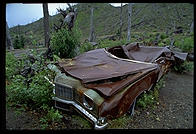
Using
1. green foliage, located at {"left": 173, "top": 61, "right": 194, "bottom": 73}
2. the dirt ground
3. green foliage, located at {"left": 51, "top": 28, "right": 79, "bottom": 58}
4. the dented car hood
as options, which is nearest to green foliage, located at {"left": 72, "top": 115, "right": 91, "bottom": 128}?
the dirt ground

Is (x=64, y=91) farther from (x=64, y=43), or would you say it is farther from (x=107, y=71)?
(x=64, y=43)

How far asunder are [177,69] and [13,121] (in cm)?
623

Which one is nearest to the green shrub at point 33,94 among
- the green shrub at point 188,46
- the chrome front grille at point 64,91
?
the chrome front grille at point 64,91

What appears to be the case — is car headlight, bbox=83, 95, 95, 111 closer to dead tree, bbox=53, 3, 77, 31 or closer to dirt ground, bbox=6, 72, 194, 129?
dirt ground, bbox=6, 72, 194, 129

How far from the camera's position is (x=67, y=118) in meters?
2.80

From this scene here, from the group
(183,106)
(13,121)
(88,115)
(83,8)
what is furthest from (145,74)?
(83,8)

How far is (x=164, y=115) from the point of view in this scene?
348 cm

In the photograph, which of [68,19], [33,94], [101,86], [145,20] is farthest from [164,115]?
[145,20]

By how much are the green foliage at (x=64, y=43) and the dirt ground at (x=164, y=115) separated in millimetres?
2667

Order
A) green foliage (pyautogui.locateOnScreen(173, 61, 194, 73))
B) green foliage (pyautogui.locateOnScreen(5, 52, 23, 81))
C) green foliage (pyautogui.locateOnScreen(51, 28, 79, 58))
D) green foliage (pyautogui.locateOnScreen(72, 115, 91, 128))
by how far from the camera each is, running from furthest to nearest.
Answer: green foliage (pyautogui.locateOnScreen(173, 61, 194, 73)) → green foliage (pyautogui.locateOnScreen(51, 28, 79, 58)) → green foliage (pyautogui.locateOnScreen(5, 52, 23, 81)) → green foliage (pyautogui.locateOnScreen(72, 115, 91, 128))

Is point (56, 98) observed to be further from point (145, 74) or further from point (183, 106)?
point (183, 106)

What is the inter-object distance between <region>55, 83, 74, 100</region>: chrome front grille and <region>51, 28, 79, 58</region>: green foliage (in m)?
2.60

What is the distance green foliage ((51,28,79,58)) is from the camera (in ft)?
16.8
